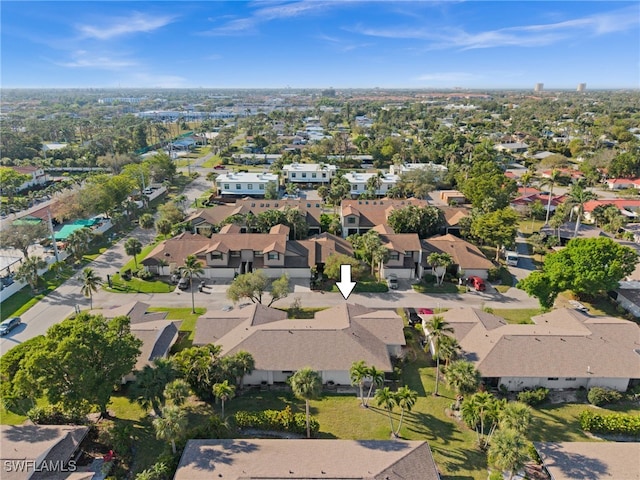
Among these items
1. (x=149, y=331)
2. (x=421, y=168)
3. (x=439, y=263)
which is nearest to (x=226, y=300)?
(x=149, y=331)

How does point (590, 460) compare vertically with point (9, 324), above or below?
below

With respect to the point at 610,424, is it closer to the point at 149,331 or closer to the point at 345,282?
the point at 345,282

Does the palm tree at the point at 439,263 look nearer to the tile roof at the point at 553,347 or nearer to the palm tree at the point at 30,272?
the tile roof at the point at 553,347

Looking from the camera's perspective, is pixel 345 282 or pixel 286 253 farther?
pixel 286 253

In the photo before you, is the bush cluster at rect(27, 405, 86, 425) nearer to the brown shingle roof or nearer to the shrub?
the shrub

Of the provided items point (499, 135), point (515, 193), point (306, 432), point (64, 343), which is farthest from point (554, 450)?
point (499, 135)

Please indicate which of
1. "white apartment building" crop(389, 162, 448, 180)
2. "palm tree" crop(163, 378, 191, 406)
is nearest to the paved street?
"palm tree" crop(163, 378, 191, 406)

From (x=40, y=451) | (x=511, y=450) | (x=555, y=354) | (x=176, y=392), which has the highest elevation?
(x=176, y=392)

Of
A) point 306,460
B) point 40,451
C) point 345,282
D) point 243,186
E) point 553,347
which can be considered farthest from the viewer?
point 243,186
